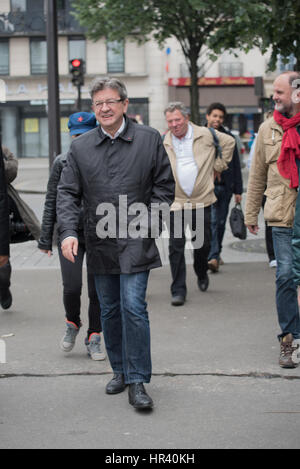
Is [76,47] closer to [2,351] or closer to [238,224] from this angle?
[238,224]

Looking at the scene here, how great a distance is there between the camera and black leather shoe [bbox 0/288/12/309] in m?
7.15

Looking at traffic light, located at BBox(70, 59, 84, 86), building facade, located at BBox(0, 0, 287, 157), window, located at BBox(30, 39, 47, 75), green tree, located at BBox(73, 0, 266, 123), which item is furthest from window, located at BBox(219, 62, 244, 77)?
traffic light, located at BBox(70, 59, 84, 86)

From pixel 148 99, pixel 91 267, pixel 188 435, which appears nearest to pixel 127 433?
pixel 188 435

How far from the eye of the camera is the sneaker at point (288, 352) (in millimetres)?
5152

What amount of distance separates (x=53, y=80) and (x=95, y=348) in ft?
21.4

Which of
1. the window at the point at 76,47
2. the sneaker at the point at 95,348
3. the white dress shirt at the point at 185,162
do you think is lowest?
the sneaker at the point at 95,348

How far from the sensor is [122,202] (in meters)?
4.48

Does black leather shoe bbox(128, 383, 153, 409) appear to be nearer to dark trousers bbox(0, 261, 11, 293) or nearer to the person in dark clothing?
the person in dark clothing

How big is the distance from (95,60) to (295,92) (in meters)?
40.6

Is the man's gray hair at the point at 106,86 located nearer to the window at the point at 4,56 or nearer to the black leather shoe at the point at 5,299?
the black leather shoe at the point at 5,299

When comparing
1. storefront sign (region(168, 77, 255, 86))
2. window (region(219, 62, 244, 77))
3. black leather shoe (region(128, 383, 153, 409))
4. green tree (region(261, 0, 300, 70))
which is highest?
window (region(219, 62, 244, 77))

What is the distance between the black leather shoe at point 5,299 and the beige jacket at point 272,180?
2747 millimetres

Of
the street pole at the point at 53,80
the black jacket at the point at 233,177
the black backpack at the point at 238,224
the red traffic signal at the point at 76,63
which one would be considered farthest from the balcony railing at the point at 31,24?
the black backpack at the point at 238,224

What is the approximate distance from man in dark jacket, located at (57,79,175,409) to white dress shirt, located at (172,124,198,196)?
2.75 m
